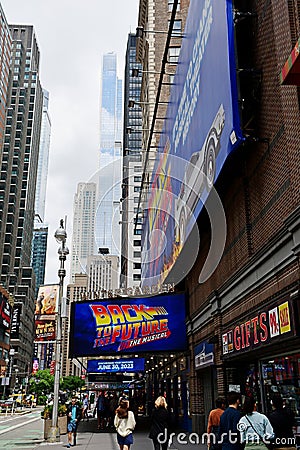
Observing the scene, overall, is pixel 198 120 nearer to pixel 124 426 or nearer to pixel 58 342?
pixel 124 426

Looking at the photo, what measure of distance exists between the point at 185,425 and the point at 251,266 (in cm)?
1364

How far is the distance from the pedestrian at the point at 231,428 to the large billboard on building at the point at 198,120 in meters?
5.83

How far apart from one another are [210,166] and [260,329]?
17.3ft

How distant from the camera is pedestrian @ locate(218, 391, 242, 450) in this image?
25.7ft

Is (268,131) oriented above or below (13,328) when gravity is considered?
below

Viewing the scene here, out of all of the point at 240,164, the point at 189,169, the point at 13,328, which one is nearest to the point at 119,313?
the point at 189,169

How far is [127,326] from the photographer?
21.9 metres

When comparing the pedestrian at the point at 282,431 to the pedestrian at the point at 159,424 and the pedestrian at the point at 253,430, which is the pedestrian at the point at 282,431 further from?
the pedestrian at the point at 159,424

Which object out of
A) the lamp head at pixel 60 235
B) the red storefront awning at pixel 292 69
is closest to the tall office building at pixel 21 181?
the lamp head at pixel 60 235

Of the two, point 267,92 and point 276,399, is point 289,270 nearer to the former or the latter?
point 276,399

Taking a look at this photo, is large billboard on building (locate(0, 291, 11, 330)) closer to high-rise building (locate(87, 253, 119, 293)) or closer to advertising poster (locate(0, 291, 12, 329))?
advertising poster (locate(0, 291, 12, 329))

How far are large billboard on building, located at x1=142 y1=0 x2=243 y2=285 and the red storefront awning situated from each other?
315 cm

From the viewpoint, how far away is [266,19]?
12.2m

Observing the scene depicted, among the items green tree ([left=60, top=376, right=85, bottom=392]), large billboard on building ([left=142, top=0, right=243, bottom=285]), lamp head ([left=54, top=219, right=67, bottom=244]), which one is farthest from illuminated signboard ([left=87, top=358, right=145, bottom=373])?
green tree ([left=60, top=376, right=85, bottom=392])
